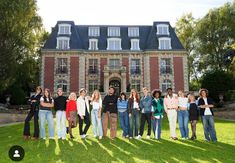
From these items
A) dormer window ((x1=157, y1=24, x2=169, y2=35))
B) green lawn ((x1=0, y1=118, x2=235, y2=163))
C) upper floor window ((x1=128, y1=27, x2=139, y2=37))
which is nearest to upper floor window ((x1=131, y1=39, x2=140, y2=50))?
upper floor window ((x1=128, y1=27, x2=139, y2=37))

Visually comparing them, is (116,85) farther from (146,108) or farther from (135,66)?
(146,108)

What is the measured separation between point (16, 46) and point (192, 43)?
82.0ft

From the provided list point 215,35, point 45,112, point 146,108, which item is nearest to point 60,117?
point 45,112

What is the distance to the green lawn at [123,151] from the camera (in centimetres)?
700

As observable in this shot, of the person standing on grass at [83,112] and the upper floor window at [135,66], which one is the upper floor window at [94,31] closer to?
the upper floor window at [135,66]

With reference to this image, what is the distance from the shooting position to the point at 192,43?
1636 inches

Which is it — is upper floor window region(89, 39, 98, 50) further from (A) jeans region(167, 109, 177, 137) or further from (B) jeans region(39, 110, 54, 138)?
(A) jeans region(167, 109, 177, 137)

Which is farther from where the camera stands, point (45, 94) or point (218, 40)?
point (218, 40)

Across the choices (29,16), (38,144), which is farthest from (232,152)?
(29,16)

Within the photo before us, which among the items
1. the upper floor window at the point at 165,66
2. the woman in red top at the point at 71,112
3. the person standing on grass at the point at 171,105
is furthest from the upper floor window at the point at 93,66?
the person standing on grass at the point at 171,105

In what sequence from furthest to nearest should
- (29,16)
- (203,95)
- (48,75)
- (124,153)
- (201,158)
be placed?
(48,75) → (29,16) → (203,95) → (124,153) → (201,158)

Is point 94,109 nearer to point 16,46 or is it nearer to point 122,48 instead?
point 16,46

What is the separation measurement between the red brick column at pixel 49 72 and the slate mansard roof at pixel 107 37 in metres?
1.48

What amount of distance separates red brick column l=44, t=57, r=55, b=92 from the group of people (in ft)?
78.4
